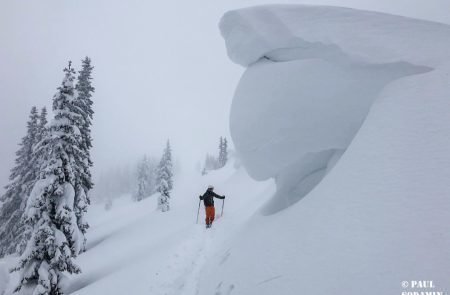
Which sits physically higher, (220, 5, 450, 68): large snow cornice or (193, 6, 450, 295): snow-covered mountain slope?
(220, 5, 450, 68): large snow cornice

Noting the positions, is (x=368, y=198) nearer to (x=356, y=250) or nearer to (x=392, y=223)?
(x=392, y=223)

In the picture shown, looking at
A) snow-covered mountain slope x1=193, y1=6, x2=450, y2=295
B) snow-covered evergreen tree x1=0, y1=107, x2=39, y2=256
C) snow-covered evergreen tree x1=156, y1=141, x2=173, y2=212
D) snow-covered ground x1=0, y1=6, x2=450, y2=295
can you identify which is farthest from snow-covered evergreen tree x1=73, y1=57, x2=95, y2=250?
snow-covered evergreen tree x1=156, y1=141, x2=173, y2=212

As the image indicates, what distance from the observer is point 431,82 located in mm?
4727

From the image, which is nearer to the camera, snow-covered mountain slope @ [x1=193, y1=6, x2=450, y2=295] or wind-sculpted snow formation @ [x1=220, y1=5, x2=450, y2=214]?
snow-covered mountain slope @ [x1=193, y1=6, x2=450, y2=295]

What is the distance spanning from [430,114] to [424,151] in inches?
30.3

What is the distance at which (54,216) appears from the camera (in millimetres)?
13336

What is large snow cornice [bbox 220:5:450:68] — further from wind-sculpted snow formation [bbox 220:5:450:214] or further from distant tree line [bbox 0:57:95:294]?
distant tree line [bbox 0:57:95:294]

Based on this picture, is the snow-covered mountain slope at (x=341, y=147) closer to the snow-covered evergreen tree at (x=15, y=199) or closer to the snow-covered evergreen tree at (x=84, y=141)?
the snow-covered evergreen tree at (x=84, y=141)

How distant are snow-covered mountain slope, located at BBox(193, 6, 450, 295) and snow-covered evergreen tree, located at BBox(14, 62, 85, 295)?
9669 mm

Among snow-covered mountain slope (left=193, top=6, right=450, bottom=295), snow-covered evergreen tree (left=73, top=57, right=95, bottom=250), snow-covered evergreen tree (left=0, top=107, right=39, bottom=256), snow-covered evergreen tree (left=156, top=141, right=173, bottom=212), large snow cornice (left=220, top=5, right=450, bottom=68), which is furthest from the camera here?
snow-covered evergreen tree (left=156, top=141, right=173, bottom=212)

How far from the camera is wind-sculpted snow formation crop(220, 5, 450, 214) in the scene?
5.41 m

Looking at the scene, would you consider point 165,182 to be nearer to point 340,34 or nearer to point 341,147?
point 341,147

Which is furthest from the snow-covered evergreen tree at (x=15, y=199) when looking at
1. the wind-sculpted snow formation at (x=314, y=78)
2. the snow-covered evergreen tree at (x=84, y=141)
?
the wind-sculpted snow formation at (x=314, y=78)

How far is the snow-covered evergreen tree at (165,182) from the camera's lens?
4582cm
